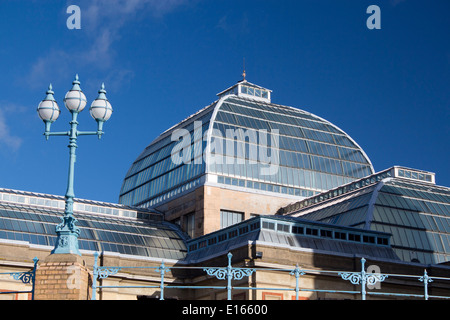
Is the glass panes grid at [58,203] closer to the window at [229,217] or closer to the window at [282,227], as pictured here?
the window at [229,217]

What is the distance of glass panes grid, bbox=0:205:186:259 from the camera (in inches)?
2079

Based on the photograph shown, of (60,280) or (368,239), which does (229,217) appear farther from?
(60,280)

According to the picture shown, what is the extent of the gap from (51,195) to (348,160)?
973 inches

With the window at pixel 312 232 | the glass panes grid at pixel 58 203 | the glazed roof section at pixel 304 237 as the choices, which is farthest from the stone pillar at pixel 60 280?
the glass panes grid at pixel 58 203

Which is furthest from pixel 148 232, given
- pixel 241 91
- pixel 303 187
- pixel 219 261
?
pixel 241 91

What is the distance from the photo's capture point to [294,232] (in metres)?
51.4

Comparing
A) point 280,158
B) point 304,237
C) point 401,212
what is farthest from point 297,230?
point 280,158

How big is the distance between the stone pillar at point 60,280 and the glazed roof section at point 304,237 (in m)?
22.1

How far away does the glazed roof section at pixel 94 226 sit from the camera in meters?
53.1

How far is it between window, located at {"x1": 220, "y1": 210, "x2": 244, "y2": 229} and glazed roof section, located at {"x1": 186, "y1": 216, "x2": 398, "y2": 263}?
6.71 metres

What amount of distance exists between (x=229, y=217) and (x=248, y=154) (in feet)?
17.1

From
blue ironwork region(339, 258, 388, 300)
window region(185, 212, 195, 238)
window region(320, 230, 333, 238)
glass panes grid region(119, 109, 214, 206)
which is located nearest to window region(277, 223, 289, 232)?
window region(320, 230, 333, 238)

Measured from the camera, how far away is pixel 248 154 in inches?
2511
